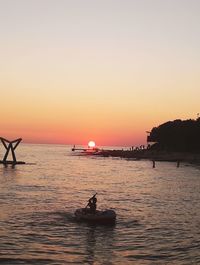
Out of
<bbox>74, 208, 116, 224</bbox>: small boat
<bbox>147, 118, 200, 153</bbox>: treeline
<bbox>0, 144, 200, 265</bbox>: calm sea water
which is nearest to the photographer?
<bbox>0, 144, 200, 265</bbox>: calm sea water

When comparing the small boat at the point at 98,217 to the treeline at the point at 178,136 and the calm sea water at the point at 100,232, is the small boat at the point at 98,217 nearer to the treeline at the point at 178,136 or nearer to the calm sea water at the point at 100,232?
the calm sea water at the point at 100,232

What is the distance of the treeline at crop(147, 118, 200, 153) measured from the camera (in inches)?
6373

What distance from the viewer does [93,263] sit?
21.5m

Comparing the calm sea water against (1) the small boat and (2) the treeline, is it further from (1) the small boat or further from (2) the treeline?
(2) the treeline

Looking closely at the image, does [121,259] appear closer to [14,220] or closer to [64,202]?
[14,220]

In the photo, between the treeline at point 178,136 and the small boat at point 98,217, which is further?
the treeline at point 178,136

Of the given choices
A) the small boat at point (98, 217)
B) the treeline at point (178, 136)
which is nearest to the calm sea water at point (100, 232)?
the small boat at point (98, 217)

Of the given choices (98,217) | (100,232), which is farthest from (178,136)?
(100,232)

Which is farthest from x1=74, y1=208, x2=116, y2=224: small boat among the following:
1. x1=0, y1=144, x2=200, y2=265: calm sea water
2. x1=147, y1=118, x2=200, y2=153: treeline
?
x1=147, y1=118, x2=200, y2=153: treeline

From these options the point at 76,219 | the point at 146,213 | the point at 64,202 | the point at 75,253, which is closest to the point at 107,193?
the point at 64,202

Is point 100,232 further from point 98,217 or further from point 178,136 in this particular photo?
point 178,136

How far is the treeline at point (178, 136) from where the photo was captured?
16188 cm

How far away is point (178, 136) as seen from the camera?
169250 mm

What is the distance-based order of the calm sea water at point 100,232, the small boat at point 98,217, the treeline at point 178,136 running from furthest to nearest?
the treeline at point 178,136, the small boat at point 98,217, the calm sea water at point 100,232
